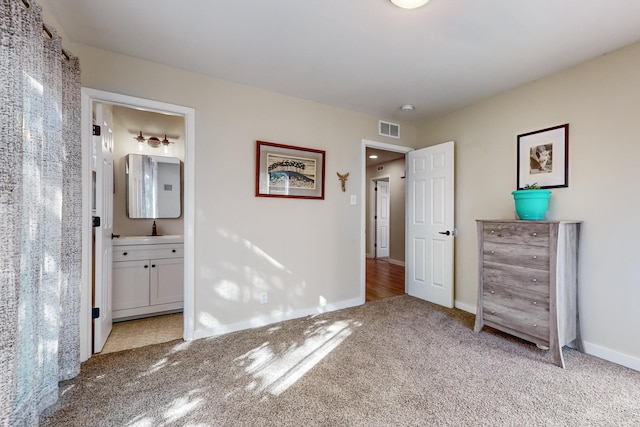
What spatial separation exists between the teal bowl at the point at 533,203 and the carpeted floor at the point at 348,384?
1111mm

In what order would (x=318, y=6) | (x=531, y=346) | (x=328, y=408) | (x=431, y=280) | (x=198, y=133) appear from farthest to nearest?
(x=431, y=280)
(x=198, y=133)
(x=531, y=346)
(x=318, y=6)
(x=328, y=408)

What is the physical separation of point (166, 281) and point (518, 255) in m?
3.46

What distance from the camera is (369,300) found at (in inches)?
143

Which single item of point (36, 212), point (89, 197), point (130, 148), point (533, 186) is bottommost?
point (36, 212)

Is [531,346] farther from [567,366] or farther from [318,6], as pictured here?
[318,6]

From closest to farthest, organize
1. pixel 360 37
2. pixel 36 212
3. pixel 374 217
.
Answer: pixel 36 212 < pixel 360 37 < pixel 374 217

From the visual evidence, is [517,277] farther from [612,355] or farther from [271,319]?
[271,319]

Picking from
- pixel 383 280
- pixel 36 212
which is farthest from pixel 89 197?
pixel 383 280

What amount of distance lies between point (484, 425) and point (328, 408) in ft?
2.70

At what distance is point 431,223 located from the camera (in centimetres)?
357

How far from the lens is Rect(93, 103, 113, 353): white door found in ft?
7.30

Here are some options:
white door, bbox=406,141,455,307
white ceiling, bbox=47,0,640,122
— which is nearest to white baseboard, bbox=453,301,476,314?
white door, bbox=406,141,455,307

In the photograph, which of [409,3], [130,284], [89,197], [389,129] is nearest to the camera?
[409,3]

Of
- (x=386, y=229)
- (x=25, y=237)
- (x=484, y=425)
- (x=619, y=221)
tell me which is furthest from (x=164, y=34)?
(x=386, y=229)
